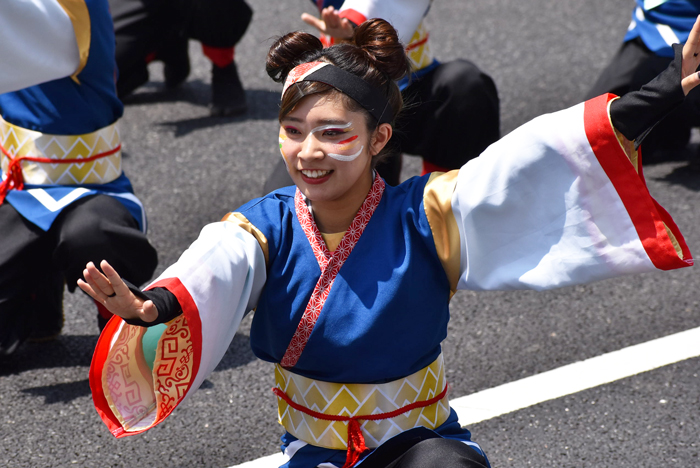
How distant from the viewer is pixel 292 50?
1941mm

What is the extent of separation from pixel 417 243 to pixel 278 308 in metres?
0.31

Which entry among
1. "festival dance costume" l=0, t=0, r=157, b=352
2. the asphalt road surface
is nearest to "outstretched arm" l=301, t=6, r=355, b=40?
the asphalt road surface

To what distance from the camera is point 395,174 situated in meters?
3.14

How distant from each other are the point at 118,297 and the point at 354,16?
4.93 ft

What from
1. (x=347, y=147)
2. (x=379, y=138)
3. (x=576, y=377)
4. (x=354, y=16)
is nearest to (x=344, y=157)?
(x=347, y=147)

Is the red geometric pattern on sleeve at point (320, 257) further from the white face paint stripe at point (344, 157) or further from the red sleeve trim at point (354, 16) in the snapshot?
the red sleeve trim at point (354, 16)

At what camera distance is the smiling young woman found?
5.66 feet

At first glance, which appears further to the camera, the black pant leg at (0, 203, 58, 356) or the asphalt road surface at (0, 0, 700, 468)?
the black pant leg at (0, 203, 58, 356)

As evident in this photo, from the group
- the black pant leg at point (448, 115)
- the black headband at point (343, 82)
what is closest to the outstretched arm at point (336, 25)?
the black pant leg at point (448, 115)

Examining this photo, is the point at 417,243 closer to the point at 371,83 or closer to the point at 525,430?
the point at 371,83

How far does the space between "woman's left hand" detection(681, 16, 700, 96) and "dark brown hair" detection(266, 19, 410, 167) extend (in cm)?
58

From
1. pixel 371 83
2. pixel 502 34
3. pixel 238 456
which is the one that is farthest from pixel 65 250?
pixel 502 34

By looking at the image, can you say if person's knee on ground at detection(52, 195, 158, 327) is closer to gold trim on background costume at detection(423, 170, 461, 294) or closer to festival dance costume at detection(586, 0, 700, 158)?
gold trim on background costume at detection(423, 170, 461, 294)

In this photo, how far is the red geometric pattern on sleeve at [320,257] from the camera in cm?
180
